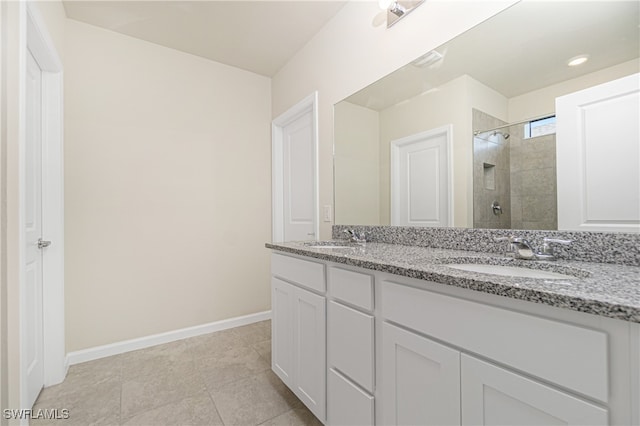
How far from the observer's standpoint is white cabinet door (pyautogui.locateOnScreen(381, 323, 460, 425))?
759 millimetres

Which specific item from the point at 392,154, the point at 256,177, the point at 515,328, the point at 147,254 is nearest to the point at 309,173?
the point at 256,177

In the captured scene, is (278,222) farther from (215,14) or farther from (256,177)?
(215,14)

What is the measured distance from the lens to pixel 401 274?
86cm

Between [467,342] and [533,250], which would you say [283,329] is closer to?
[467,342]

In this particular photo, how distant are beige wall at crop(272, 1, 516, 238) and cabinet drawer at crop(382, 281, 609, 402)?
1288 millimetres

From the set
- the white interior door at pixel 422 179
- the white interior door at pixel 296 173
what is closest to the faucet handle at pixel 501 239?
the white interior door at pixel 422 179

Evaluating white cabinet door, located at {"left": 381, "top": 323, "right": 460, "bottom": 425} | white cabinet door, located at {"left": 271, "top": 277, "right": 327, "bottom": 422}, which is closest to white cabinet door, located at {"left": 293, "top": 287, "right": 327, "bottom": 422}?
white cabinet door, located at {"left": 271, "top": 277, "right": 327, "bottom": 422}

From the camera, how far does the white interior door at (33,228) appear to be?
1.53 metres

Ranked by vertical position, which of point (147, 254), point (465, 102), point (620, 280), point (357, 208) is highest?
point (465, 102)

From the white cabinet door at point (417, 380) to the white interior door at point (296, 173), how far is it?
1.44 meters

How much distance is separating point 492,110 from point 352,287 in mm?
1001

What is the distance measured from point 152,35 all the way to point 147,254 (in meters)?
1.78

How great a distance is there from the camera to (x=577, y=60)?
101cm

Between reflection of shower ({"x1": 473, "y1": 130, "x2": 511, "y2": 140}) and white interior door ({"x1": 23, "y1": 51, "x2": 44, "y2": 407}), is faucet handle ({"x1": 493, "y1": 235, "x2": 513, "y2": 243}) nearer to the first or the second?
reflection of shower ({"x1": 473, "y1": 130, "x2": 511, "y2": 140})
